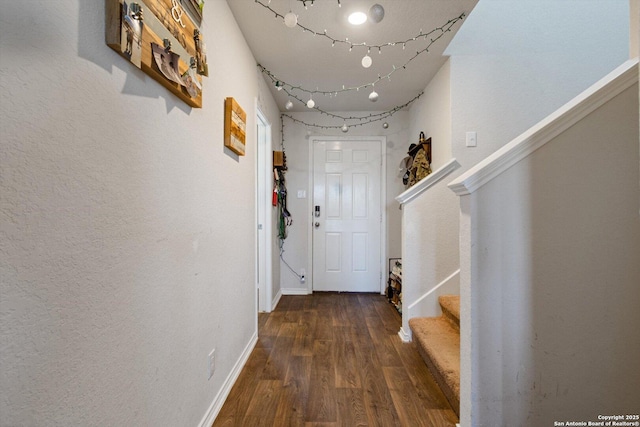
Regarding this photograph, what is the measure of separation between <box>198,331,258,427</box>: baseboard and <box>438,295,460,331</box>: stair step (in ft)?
4.79

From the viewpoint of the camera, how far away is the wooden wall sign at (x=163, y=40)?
0.78 metres

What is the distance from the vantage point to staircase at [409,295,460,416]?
1.56 m

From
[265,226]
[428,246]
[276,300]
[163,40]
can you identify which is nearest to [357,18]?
[163,40]

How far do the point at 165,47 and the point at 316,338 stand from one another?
2182 millimetres

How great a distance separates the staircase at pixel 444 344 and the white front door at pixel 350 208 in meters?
1.50

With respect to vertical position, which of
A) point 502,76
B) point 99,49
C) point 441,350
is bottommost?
point 441,350

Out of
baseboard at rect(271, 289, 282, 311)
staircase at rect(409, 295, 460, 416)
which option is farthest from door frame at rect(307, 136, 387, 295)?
staircase at rect(409, 295, 460, 416)

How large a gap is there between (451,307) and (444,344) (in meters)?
0.29

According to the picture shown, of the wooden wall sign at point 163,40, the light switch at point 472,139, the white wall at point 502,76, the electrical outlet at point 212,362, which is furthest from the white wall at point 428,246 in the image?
the wooden wall sign at point 163,40

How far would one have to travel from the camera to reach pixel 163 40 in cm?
98

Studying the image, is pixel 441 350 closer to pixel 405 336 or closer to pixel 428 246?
pixel 405 336

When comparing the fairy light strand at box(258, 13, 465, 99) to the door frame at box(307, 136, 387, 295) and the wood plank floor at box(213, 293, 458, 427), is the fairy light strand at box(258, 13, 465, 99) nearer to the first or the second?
the door frame at box(307, 136, 387, 295)

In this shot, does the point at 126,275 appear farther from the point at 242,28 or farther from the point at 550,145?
the point at 242,28

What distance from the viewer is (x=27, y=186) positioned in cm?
58
